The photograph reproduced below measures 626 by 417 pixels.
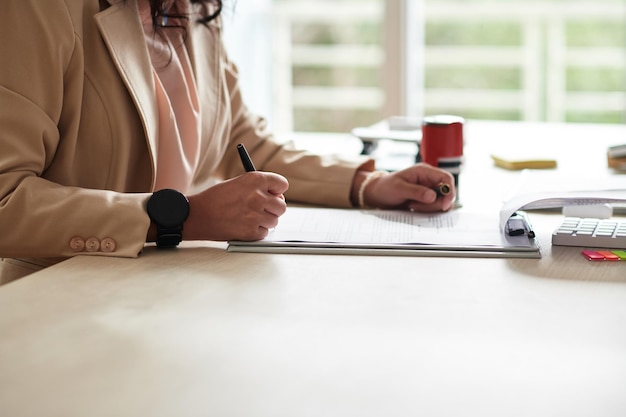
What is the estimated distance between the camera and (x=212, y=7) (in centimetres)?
167

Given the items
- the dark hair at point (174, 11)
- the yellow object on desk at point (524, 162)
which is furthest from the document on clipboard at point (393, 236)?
the yellow object on desk at point (524, 162)

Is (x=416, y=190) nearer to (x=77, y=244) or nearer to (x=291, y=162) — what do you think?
(x=291, y=162)

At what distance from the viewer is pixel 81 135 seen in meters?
1.27

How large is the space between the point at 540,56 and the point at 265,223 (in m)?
4.65

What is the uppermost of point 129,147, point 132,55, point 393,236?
point 132,55

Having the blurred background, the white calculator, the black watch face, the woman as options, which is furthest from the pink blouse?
the blurred background

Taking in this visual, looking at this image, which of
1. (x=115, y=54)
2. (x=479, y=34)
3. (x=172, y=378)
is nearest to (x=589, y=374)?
(x=172, y=378)

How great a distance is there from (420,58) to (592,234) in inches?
98.0

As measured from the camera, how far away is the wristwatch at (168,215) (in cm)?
112

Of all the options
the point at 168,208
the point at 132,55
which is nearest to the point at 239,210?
the point at 168,208

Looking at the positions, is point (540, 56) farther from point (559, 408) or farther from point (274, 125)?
point (559, 408)

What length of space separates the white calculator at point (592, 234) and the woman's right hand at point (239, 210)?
1.20ft

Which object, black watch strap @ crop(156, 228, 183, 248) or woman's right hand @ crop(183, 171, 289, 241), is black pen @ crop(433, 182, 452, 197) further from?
black watch strap @ crop(156, 228, 183, 248)

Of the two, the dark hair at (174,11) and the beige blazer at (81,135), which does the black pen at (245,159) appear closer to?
the beige blazer at (81,135)
